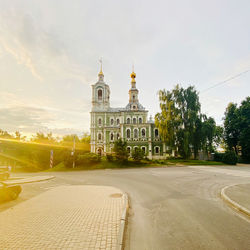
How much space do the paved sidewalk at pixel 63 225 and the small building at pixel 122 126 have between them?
30.0 meters

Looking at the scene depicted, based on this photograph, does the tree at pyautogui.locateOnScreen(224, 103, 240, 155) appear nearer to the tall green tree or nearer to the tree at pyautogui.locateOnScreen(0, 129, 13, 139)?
the tall green tree

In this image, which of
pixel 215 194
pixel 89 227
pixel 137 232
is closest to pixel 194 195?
pixel 215 194

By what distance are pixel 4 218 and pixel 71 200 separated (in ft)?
8.95

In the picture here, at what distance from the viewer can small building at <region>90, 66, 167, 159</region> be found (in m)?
37.9

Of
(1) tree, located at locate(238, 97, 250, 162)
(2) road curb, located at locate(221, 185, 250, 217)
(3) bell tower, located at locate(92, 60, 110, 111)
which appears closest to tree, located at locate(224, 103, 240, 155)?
(1) tree, located at locate(238, 97, 250, 162)

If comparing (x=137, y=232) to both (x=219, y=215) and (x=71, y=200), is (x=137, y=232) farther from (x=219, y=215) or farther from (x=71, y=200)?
(x=71, y=200)

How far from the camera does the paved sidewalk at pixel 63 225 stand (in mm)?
3769

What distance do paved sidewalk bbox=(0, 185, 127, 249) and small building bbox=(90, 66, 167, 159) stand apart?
29979 millimetres

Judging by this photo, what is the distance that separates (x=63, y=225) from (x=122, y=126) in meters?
33.5

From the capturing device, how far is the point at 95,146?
4003cm

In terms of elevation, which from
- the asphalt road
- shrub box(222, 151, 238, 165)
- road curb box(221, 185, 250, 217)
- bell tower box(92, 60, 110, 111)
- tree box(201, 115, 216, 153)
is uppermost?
bell tower box(92, 60, 110, 111)

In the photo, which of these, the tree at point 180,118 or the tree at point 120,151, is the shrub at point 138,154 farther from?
the tree at point 180,118

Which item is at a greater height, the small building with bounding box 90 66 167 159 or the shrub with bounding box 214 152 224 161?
the small building with bounding box 90 66 167 159

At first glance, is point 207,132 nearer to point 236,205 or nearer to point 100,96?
point 236,205
